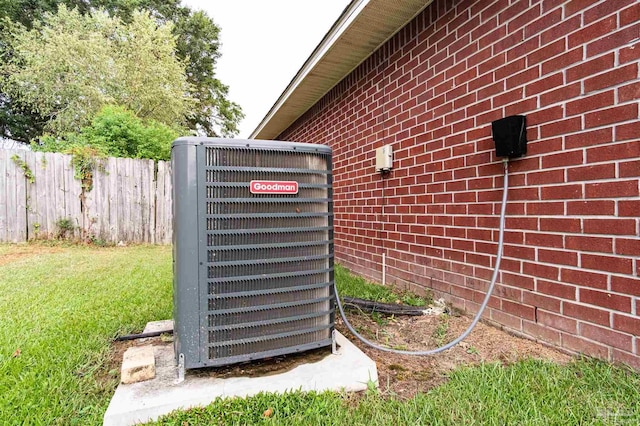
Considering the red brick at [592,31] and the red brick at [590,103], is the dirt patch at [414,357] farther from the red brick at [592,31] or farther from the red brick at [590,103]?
the red brick at [592,31]

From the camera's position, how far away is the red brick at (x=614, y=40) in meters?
1.55

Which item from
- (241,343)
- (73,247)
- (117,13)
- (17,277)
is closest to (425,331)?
(241,343)

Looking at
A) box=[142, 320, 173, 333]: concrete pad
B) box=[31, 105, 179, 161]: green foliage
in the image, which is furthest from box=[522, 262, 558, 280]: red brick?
box=[31, 105, 179, 161]: green foliage

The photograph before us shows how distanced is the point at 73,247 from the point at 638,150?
7327mm

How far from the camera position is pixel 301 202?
167 centimetres

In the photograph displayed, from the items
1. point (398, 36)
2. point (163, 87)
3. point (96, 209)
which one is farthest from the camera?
point (163, 87)

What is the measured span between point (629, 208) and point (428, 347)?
125cm

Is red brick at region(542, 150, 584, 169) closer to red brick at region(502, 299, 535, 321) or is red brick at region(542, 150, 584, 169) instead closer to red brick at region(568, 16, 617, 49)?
red brick at region(568, 16, 617, 49)

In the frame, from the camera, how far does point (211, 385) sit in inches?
58.0

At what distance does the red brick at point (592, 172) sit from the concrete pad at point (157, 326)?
8.49 feet

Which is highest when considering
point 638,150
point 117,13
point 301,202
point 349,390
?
point 117,13

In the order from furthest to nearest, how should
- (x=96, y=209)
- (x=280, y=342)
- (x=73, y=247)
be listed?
(x=96, y=209) < (x=73, y=247) < (x=280, y=342)

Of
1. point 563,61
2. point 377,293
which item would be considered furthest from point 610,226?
point 377,293

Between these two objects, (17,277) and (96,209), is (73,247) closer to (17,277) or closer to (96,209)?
(96,209)
